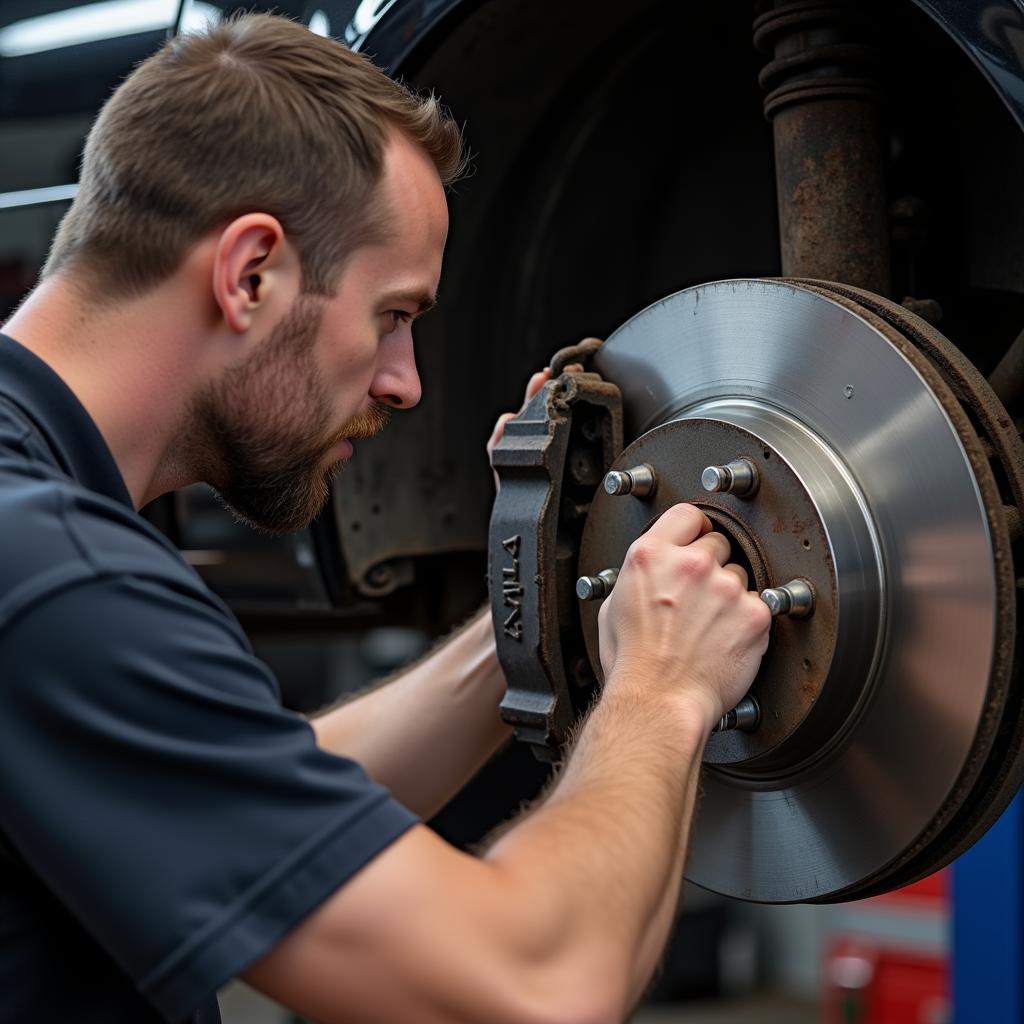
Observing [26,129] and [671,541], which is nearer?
[671,541]

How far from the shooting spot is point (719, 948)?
4.01 m

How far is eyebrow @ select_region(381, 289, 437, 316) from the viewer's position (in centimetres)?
86

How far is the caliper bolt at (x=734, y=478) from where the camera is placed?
2.68ft

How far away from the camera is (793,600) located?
31.4 inches

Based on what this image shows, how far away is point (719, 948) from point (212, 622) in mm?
3664

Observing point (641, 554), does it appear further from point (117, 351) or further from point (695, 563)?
point (117, 351)

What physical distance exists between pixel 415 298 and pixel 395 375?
0.18ft

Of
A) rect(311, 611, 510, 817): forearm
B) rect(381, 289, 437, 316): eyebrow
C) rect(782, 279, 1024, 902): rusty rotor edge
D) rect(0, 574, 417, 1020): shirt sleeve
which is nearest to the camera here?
rect(0, 574, 417, 1020): shirt sleeve

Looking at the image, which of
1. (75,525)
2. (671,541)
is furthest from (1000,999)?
(75,525)

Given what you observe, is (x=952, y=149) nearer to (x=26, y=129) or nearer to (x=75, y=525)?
(x=75, y=525)

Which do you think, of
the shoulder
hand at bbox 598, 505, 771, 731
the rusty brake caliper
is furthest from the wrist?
the shoulder

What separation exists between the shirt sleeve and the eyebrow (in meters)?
0.31

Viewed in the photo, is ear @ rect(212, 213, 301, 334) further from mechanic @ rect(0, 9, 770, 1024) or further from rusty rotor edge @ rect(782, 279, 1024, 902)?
rusty rotor edge @ rect(782, 279, 1024, 902)

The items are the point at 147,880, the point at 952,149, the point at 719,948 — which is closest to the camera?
the point at 147,880
